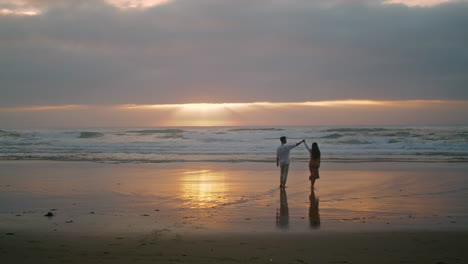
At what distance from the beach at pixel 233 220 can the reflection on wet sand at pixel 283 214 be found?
0.02m

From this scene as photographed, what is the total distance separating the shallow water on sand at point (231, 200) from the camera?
7.77m

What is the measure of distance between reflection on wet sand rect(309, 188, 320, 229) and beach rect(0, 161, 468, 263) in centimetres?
2

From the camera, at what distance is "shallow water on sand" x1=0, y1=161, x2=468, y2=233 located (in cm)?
777

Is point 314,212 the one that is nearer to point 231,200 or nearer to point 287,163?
point 231,200


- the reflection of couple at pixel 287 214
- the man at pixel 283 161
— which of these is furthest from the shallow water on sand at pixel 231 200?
the man at pixel 283 161

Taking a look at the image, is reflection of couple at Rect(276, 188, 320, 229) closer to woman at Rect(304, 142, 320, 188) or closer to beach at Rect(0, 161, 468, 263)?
beach at Rect(0, 161, 468, 263)

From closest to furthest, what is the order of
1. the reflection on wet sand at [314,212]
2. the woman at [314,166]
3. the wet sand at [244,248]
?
the wet sand at [244,248] → the reflection on wet sand at [314,212] → the woman at [314,166]

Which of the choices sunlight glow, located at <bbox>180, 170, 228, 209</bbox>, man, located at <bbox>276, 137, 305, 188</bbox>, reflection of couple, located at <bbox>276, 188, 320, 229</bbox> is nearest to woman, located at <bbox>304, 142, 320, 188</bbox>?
man, located at <bbox>276, 137, 305, 188</bbox>

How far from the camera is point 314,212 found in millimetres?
8852

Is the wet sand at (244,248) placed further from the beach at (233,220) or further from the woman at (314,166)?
the woman at (314,166)

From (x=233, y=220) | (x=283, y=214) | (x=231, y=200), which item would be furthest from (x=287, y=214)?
(x=231, y=200)

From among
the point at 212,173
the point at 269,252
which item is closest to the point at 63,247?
the point at 269,252

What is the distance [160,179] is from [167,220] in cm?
664

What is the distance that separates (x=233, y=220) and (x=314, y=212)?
5.85ft
